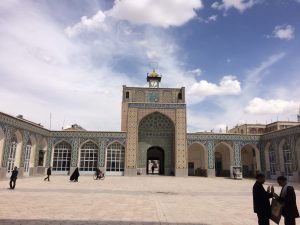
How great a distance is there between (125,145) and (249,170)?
15.2 m

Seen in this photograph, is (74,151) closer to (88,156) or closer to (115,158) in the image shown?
(88,156)

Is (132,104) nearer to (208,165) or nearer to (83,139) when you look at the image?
(83,139)

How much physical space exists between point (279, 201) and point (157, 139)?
26.0 metres

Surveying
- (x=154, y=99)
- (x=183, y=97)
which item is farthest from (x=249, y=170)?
(x=154, y=99)

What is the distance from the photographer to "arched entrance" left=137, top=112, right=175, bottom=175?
29769mm

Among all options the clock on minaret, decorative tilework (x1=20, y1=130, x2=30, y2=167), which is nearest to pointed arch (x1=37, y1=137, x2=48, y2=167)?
decorative tilework (x1=20, y1=130, x2=30, y2=167)

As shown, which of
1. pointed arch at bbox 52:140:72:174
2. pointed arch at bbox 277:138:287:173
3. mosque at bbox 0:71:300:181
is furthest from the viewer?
pointed arch at bbox 52:140:72:174

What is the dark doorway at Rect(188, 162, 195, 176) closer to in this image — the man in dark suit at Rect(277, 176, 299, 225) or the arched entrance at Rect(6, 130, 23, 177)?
the arched entrance at Rect(6, 130, 23, 177)

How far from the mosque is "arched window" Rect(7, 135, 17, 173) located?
1.49m

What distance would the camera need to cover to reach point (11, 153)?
21.4 meters

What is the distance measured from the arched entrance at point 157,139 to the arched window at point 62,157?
7500 millimetres

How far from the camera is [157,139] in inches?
1198

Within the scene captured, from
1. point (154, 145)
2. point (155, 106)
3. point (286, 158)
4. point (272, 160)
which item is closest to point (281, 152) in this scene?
point (286, 158)

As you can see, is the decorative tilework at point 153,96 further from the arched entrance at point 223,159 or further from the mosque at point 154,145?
the arched entrance at point 223,159
